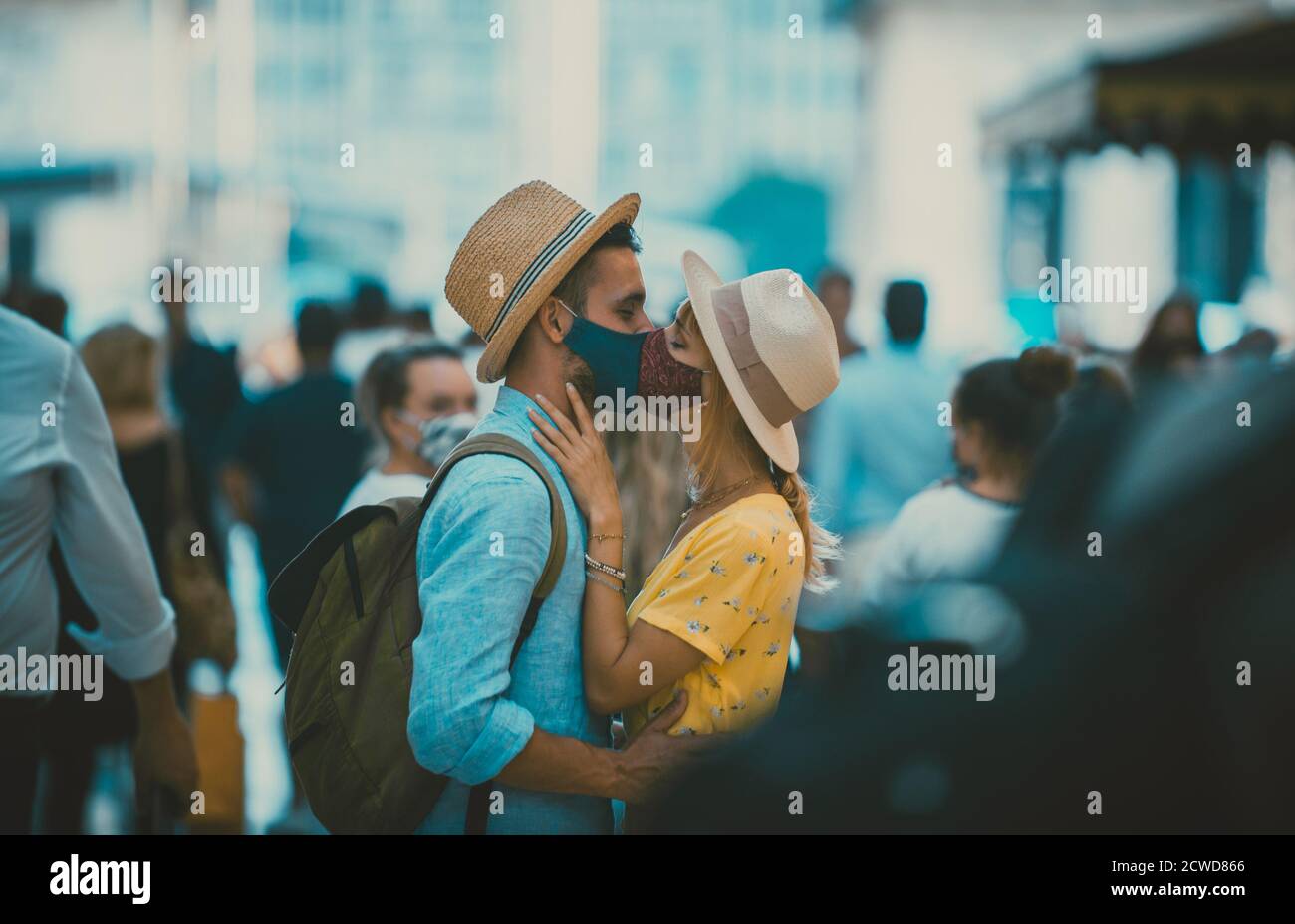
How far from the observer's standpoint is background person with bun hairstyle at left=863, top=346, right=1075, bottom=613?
3.89m

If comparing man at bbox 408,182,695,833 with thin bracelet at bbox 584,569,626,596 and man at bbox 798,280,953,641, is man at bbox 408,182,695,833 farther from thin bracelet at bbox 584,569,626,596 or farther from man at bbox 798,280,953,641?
man at bbox 798,280,953,641

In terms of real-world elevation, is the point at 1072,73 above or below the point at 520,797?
above

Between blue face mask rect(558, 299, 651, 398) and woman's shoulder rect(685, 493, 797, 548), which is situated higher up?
blue face mask rect(558, 299, 651, 398)

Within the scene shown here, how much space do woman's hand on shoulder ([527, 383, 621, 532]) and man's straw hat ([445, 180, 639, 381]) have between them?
0.15 metres

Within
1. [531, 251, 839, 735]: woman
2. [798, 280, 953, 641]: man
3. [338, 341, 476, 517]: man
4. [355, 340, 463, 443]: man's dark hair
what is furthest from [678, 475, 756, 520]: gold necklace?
[798, 280, 953, 641]: man

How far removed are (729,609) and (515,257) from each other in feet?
2.31

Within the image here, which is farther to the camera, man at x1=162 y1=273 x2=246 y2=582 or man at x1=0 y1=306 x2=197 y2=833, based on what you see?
man at x1=162 y1=273 x2=246 y2=582

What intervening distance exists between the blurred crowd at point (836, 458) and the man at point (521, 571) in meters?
0.53

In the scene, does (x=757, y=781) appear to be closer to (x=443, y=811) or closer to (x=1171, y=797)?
(x=1171, y=797)

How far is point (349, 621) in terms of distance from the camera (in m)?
2.31

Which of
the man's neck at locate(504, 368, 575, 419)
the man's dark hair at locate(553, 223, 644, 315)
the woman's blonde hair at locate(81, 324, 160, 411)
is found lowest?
the man's neck at locate(504, 368, 575, 419)

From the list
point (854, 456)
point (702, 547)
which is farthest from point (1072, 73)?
point (702, 547)

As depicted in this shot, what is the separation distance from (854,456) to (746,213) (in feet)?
69.6

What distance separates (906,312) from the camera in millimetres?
5910
